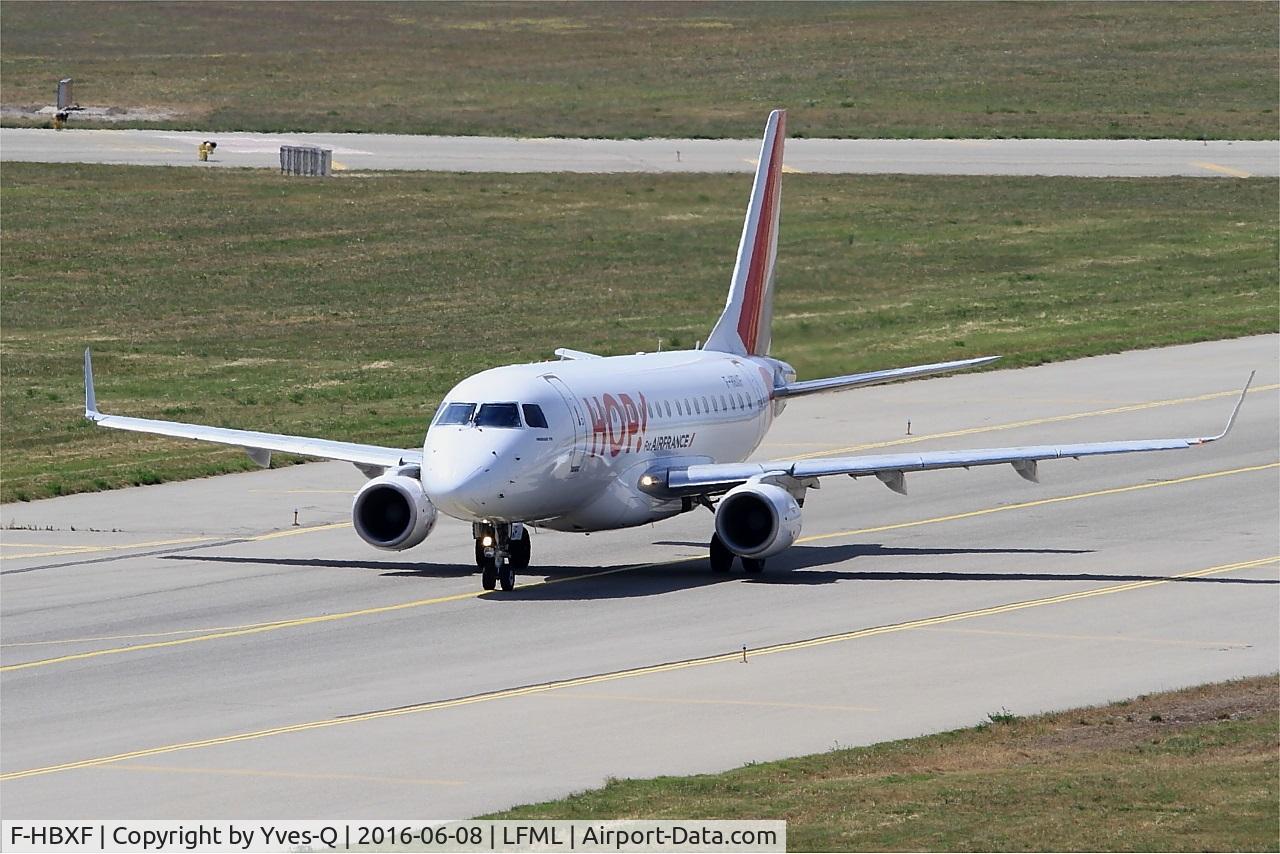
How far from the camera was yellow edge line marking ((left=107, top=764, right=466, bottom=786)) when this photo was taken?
25688 mm

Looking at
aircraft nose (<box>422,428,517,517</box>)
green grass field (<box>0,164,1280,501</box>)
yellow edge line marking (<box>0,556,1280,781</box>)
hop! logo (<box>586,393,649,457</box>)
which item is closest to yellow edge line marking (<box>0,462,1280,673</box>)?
aircraft nose (<box>422,428,517,517</box>)

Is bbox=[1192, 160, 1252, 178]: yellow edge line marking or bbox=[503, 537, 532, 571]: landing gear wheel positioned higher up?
bbox=[1192, 160, 1252, 178]: yellow edge line marking

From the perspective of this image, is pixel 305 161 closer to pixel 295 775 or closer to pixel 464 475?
pixel 464 475

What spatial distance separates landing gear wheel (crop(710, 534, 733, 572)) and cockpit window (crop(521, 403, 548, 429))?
4159mm

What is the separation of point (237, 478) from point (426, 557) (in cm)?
1020

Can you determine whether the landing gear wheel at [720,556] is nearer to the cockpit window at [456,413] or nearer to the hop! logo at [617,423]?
the hop! logo at [617,423]

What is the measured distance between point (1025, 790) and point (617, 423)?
53.9 feet

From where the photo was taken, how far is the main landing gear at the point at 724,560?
3956 cm

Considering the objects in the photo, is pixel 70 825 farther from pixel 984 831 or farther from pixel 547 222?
pixel 547 222

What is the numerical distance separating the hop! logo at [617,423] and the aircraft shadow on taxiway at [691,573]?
2273 millimetres

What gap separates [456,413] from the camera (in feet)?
123

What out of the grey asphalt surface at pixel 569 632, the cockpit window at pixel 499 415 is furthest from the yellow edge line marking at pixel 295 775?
the cockpit window at pixel 499 415

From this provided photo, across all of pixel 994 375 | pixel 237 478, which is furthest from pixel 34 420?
pixel 994 375

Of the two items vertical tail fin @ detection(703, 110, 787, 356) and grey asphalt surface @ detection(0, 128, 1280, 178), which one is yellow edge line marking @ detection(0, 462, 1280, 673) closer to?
vertical tail fin @ detection(703, 110, 787, 356)
